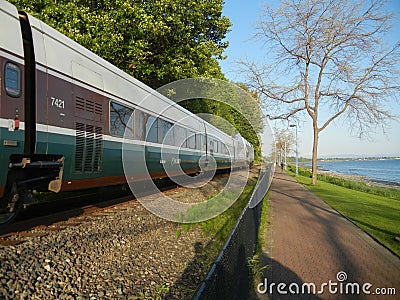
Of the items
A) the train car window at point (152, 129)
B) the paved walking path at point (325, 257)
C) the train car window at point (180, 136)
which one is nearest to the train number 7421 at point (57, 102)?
the train car window at point (152, 129)

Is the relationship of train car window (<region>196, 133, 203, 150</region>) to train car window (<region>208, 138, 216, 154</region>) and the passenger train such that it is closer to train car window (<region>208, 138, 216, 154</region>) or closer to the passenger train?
train car window (<region>208, 138, 216, 154</region>)

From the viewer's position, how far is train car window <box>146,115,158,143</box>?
34.4ft

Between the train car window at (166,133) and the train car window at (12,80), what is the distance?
6439 millimetres

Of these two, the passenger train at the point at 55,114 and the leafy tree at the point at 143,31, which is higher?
the leafy tree at the point at 143,31

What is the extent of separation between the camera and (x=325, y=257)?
6727mm

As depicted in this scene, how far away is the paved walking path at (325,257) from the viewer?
5.48 meters

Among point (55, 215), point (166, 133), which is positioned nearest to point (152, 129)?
point (166, 133)

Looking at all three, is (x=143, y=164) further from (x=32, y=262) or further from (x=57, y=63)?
(x=32, y=262)

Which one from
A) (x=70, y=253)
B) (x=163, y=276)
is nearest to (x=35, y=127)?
(x=70, y=253)

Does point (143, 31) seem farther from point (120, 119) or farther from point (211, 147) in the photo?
point (120, 119)

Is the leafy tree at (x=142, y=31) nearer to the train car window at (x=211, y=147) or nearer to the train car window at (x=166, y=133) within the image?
the train car window at (x=211, y=147)

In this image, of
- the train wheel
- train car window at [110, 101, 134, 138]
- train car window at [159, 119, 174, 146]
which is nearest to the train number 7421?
the train wheel

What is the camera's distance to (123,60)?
16.9 m

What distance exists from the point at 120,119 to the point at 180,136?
5426 mm
